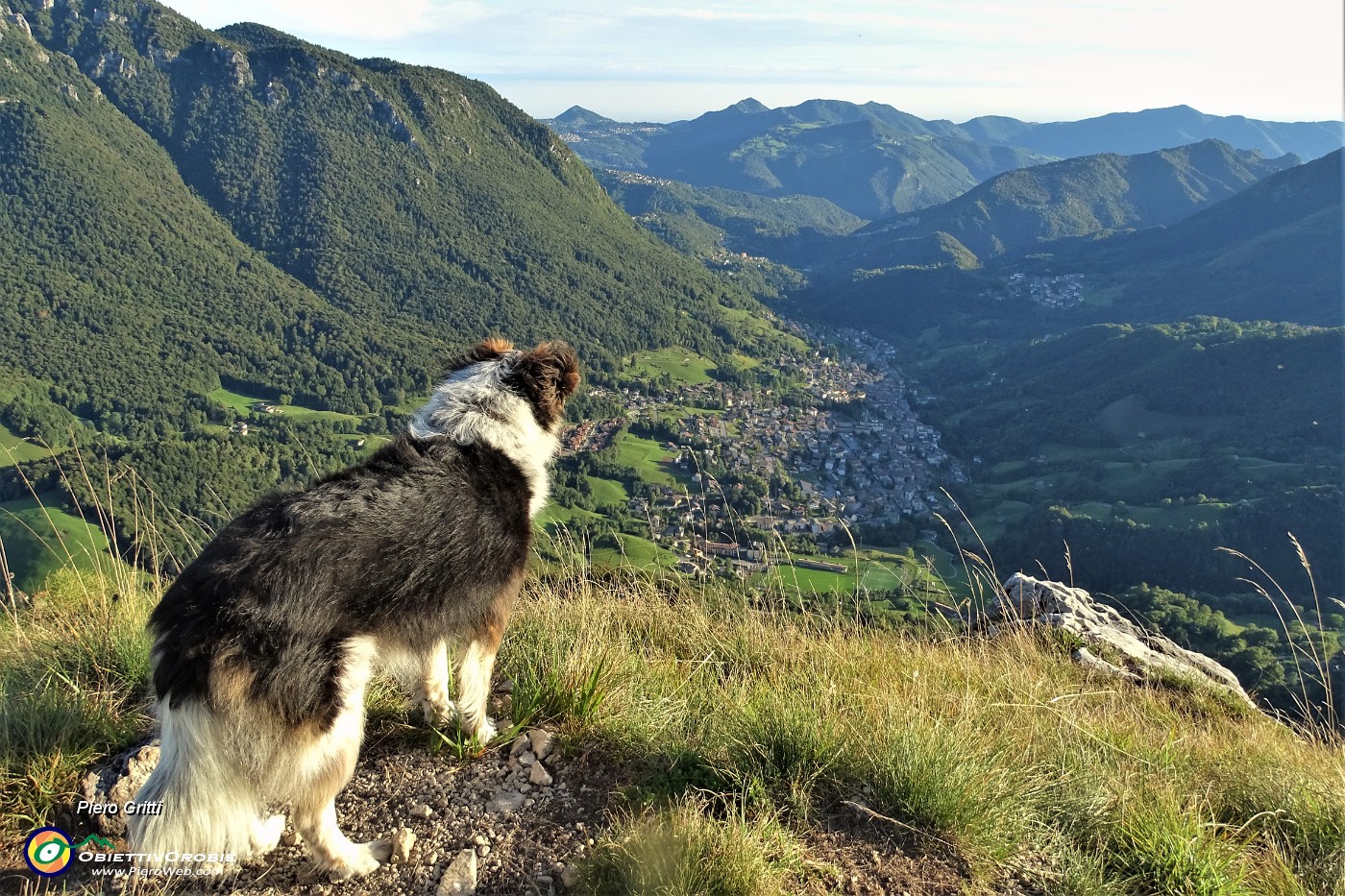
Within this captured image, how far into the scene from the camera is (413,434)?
306cm

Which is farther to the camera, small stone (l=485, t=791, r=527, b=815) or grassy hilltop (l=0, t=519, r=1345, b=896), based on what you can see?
small stone (l=485, t=791, r=527, b=815)

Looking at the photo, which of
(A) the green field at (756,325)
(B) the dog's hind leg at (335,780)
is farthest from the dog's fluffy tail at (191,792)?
(A) the green field at (756,325)

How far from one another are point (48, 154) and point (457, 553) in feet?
449

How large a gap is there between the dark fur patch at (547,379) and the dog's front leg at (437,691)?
1.24 m

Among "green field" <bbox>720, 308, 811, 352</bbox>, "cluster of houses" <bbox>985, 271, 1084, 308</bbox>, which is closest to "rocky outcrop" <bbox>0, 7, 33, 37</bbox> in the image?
"green field" <bbox>720, 308, 811, 352</bbox>

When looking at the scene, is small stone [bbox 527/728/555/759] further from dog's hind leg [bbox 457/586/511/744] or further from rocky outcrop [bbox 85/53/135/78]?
rocky outcrop [bbox 85/53/135/78]

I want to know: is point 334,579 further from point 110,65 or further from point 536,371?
point 110,65

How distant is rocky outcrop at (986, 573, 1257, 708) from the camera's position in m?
5.84

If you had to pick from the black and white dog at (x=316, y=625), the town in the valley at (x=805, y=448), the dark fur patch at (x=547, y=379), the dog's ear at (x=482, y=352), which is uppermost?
the dog's ear at (x=482, y=352)

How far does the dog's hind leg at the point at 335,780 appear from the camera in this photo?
241 cm

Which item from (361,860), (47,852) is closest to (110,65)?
(47,852)

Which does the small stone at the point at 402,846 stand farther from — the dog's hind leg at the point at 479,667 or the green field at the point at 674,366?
the green field at the point at 674,366

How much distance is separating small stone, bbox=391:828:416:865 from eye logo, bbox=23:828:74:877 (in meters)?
1.18

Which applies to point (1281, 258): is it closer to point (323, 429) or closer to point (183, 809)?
point (323, 429)
